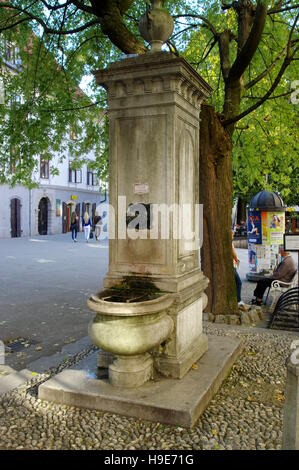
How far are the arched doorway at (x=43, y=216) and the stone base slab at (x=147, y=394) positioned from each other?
3041cm

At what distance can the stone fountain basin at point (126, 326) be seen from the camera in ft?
12.3

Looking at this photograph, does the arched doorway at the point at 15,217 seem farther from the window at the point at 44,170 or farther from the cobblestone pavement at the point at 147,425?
the cobblestone pavement at the point at 147,425

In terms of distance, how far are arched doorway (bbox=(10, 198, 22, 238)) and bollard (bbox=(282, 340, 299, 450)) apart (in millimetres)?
28825

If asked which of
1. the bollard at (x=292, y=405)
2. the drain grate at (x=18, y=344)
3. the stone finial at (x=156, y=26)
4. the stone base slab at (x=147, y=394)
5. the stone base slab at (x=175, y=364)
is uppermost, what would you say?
the stone finial at (x=156, y=26)

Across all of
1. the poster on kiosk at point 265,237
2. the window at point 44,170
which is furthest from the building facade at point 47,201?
the poster on kiosk at point 265,237

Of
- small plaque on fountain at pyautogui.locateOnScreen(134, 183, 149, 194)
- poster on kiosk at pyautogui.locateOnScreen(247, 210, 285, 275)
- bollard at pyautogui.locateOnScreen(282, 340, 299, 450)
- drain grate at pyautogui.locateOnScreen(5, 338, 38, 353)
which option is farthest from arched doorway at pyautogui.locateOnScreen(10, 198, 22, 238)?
bollard at pyautogui.locateOnScreen(282, 340, 299, 450)

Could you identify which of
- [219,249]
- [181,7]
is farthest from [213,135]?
[181,7]

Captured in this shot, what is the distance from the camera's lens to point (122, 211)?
4.55 meters

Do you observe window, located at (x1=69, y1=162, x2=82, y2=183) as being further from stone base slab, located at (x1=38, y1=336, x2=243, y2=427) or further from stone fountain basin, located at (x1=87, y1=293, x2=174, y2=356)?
stone fountain basin, located at (x1=87, y1=293, x2=174, y2=356)

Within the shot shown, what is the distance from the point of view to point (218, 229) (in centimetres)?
764

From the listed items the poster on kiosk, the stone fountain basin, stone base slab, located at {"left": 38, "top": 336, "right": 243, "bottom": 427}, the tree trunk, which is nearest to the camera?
stone base slab, located at {"left": 38, "top": 336, "right": 243, "bottom": 427}

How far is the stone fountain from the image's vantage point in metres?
3.84

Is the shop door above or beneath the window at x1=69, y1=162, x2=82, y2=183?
beneath

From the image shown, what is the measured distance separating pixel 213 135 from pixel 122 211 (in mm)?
3292
